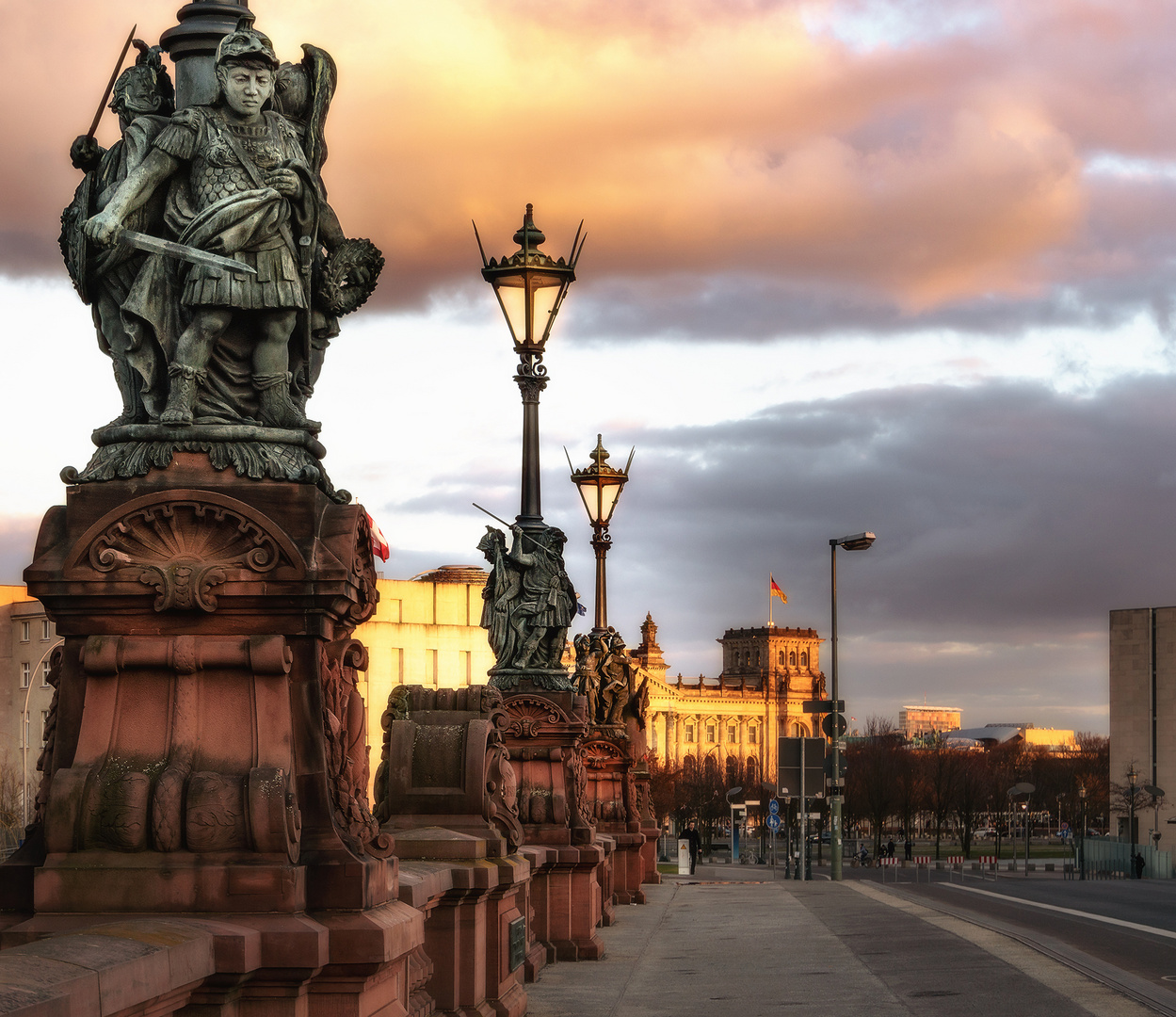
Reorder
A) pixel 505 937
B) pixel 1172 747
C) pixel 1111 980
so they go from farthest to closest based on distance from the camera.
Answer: pixel 1172 747 → pixel 1111 980 → pixel 505 937

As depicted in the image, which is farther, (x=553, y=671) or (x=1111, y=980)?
(x=553, y=671)

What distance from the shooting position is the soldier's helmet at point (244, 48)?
7566mm

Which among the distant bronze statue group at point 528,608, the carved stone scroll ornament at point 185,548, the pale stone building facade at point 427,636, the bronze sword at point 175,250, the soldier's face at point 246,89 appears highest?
the pale stone building facade at point 427,636

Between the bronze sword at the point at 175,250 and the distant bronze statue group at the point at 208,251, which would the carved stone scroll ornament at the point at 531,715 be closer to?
the distant bronze statue group at the point at 208,251

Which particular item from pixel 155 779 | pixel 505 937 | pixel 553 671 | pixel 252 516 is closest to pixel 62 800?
pixel 155 779

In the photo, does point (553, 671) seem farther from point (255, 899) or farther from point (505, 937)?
point (255, 899)

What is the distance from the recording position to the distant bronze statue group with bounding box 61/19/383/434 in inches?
292

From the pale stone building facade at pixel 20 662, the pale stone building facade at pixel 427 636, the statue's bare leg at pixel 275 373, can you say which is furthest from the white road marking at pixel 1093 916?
the pale stone building facade at pixel 427 636

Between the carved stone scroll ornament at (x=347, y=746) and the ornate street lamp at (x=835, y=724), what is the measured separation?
120 ft

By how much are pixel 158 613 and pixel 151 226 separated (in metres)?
1.71

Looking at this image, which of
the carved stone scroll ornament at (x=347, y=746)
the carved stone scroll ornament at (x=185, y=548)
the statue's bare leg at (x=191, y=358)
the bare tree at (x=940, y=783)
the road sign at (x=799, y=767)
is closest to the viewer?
the carved stone scroll ornament at (x=185, y=548)

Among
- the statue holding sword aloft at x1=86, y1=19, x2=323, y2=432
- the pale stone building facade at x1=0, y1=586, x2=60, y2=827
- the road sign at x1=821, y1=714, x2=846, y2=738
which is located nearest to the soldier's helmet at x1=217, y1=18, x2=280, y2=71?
the statue holding sword aloft at x1=86, y1=19, x2=323, y2=432

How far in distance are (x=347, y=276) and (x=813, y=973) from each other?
364 inches

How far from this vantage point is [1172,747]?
3420 inches
